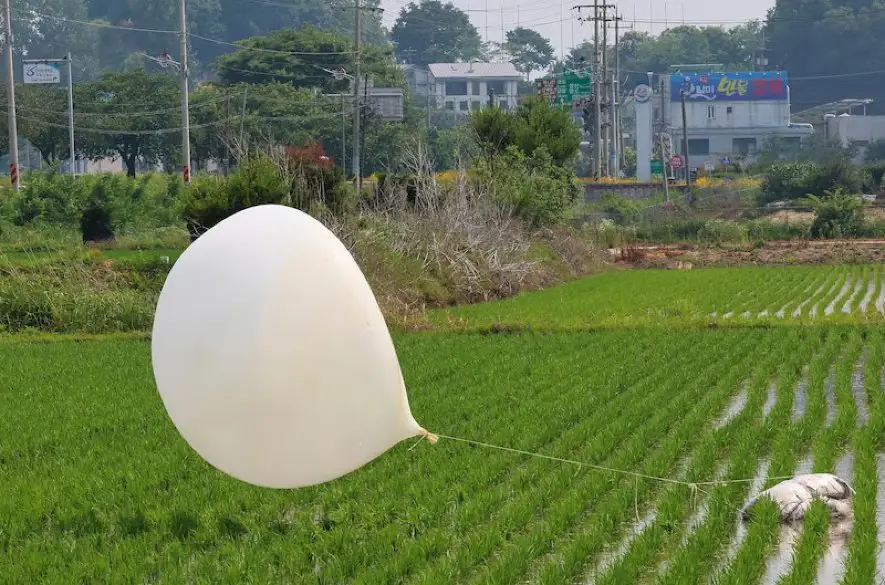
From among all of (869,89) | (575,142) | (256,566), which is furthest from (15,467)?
(869,89)

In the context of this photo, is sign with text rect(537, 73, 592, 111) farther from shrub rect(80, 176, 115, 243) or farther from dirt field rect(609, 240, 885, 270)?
shrub rect(80, 176, 115, 243)

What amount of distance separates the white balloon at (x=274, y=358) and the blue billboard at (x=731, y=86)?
337ft

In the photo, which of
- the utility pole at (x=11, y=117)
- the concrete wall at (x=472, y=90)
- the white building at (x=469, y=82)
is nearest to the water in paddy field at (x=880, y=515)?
the utility pole at (x=11, y=117)

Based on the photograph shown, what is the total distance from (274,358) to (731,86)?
105 metres

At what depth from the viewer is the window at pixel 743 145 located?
4309 inches

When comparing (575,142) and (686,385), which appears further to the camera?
(575,142)

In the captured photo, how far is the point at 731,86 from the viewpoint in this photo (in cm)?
10694

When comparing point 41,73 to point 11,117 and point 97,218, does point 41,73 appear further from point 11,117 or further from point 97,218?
point 97,218

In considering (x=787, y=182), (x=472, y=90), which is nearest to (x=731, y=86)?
(x=472, y=90)

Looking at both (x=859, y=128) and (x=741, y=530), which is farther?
(x=859, y=128)

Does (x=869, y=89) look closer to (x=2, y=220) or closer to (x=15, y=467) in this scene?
(x=2, y=220)

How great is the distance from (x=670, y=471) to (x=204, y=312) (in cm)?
424

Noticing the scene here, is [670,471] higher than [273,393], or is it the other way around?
[273,393]

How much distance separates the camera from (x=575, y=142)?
1654 inches
